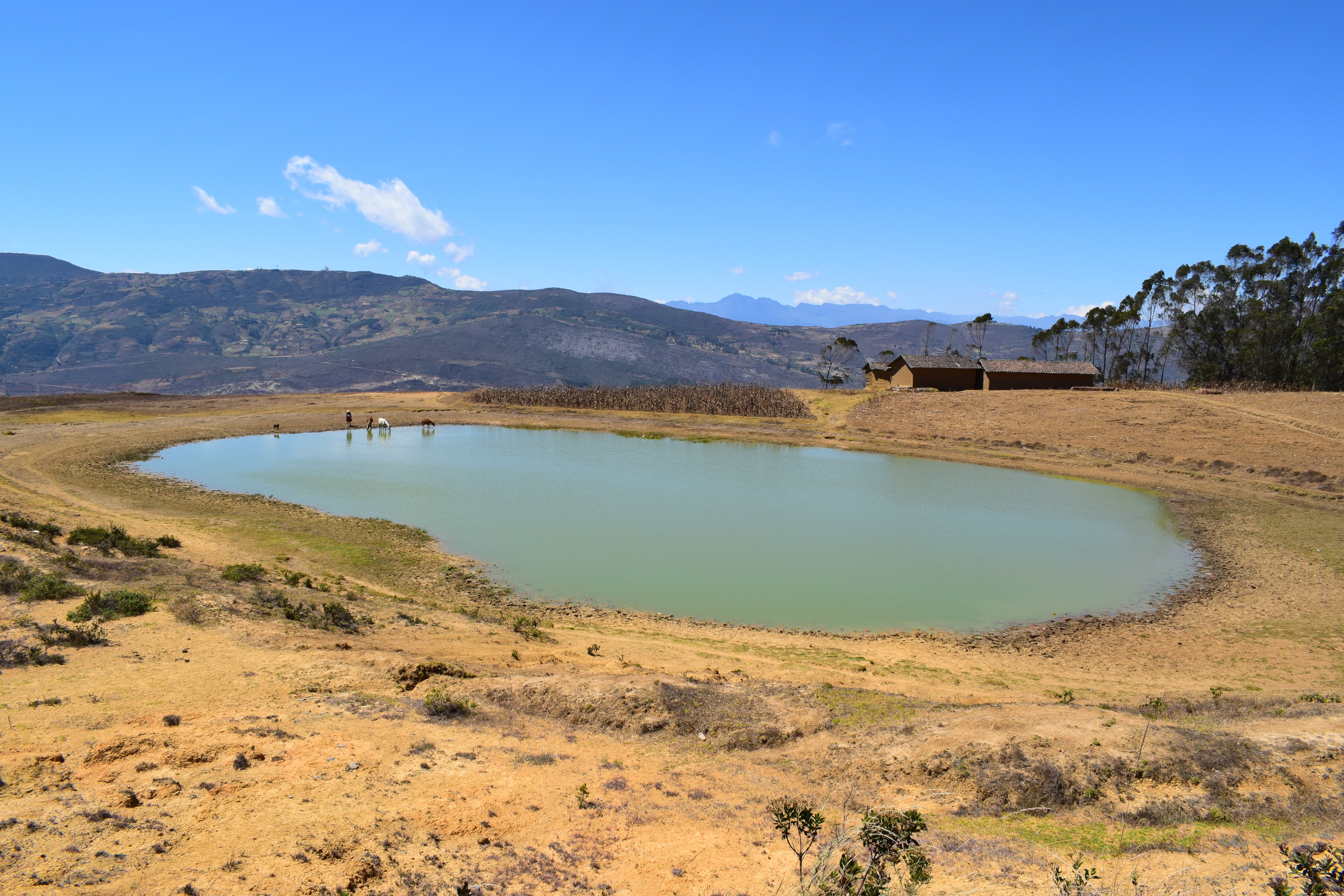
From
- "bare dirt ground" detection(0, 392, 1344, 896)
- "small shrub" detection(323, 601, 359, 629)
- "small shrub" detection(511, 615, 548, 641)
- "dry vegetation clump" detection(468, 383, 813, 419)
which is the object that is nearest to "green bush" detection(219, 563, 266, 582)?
"bare dirt ground" detection(0, 392, 1344, 896)

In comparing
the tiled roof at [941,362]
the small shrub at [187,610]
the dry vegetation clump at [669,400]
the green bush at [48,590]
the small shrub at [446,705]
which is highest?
the tiled roof at [941,362]

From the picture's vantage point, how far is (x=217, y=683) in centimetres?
882

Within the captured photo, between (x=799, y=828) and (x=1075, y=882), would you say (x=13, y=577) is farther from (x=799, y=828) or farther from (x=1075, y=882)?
(x=1075, y=882)

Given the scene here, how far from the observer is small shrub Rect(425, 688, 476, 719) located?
8578 mm

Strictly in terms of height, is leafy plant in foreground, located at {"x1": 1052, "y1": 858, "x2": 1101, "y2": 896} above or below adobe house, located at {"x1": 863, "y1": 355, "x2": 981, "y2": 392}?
below

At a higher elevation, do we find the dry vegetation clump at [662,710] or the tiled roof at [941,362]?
the tiled roof at [941,362]

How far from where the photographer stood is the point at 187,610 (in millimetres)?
11336

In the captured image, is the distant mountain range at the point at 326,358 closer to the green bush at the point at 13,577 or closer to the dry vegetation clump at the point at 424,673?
the dry vegetation clump at the point at 424,673

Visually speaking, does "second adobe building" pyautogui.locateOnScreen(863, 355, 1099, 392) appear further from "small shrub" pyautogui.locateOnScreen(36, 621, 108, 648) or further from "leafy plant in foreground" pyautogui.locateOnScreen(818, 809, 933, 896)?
"small shrub" pyautogui.locateOnScreen(36, 621, 108, 648)

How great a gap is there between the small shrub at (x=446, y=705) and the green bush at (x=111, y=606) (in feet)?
19.3

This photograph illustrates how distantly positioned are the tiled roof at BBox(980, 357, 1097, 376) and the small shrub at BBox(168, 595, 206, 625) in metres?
57.6

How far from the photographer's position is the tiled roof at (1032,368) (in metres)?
56.6

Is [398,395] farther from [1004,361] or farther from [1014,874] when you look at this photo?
[1014,874]

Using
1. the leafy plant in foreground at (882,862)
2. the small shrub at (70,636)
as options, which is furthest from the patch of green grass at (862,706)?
the small shrub at (70,636)
